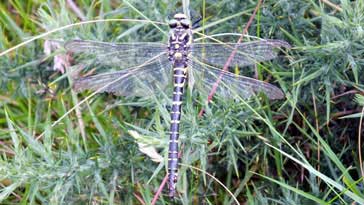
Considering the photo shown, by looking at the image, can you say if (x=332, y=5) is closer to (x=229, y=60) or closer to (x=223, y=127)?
(x=229, y=60)

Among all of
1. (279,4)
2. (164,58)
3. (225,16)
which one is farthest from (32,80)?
(279,4)

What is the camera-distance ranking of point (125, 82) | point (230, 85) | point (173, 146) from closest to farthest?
point (173, 146), point (230, 85), point (125, 82)

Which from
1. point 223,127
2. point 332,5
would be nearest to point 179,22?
point 223,127

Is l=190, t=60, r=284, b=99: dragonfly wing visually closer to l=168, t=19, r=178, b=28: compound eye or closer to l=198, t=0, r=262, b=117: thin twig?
l=198, t=0, r=262, b=117: thin twig

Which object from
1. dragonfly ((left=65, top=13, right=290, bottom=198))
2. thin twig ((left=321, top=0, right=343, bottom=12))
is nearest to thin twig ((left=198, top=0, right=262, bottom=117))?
dragonfly ((left=65, top=13, right=290, bottom=198))

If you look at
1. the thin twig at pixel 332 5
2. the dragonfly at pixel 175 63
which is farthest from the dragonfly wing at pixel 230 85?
the thin twig at pixel 332 5

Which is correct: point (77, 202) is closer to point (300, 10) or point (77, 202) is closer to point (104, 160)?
point (104, 160)

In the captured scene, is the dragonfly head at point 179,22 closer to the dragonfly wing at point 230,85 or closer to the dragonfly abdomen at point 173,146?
the dragonfly wing at point 230,85

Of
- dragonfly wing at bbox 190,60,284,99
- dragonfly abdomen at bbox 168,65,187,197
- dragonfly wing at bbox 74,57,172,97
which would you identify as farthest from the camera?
dragonfly wing at bbox 74,57,172,97
